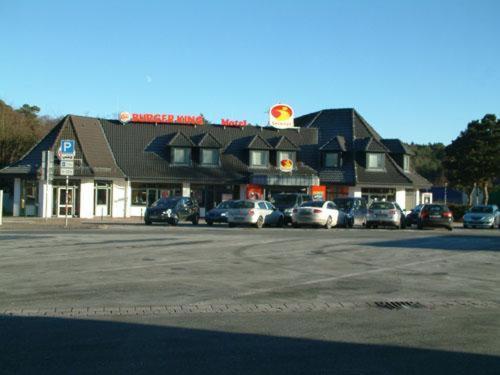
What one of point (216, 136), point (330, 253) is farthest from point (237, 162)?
point (330, 253)

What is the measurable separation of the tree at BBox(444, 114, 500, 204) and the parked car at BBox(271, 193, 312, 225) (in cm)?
2347

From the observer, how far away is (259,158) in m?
52.4

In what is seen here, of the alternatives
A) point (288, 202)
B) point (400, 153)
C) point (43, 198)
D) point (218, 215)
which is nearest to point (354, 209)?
point (288, 202)

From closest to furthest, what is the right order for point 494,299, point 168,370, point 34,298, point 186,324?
point 168,370
point 186,324
point 34,298
point 494,299

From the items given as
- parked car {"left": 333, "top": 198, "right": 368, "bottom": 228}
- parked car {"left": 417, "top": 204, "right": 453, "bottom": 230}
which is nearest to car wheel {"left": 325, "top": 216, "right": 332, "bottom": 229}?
parked car {"left": 333, "top": 198, "right": 368, "bottom": 228}

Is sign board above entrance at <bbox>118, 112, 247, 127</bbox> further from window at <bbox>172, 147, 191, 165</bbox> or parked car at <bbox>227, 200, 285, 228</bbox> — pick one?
parked car at <bbox>227, 200, 285, 228</bbox>

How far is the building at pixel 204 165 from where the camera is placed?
4488 cm

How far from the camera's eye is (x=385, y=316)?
9602 mm

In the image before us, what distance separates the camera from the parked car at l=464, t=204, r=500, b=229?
134 feet

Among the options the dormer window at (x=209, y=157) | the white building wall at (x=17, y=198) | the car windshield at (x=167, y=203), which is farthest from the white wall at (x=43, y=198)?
the dormer window at (x=209, y=157)

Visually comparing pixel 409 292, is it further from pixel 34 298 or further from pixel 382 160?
pixel 382 160

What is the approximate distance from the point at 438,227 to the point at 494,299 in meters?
26.4

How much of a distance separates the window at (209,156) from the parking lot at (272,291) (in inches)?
1202

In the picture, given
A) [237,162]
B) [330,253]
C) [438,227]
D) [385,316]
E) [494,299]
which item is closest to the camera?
[385,316]
